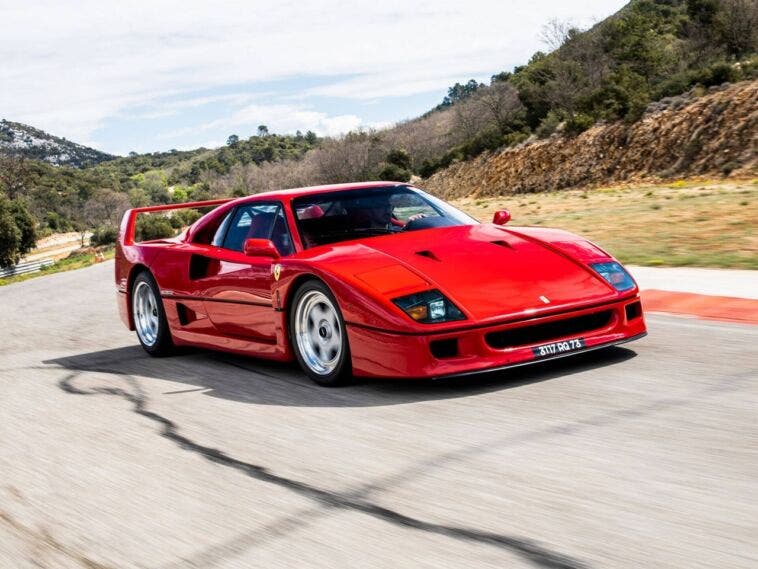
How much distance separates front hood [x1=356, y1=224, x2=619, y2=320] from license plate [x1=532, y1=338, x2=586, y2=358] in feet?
0.60

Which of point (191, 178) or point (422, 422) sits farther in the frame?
point (191, 178)

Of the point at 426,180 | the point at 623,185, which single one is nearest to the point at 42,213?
the point at 426,180

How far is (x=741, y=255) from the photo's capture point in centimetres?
960

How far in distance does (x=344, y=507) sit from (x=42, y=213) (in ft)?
434

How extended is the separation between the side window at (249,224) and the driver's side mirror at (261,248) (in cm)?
41

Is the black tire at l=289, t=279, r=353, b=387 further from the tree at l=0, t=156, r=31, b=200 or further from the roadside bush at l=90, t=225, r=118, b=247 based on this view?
the tree at l=0, t=156, r=31, b=200

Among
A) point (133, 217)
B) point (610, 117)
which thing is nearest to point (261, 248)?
point (133, 217)

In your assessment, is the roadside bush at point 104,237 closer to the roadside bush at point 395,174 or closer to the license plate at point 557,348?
the roadside bush at point 395,174

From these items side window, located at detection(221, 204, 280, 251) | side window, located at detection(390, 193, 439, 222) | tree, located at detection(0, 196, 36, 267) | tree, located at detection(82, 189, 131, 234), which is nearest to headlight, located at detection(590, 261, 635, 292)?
side window, located at detection(390, 193, 439, 222)

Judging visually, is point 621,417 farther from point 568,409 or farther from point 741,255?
point 741,255

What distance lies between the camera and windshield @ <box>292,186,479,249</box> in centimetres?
576

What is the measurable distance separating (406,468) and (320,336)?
1808 mm

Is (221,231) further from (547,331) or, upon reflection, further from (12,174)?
(12,174)

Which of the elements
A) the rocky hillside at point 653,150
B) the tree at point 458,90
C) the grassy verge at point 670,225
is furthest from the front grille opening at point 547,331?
the tree at point 458,90
